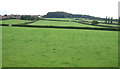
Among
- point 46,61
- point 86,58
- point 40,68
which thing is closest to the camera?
point 40,68

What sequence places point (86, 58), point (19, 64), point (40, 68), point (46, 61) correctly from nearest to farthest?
point (40, 68)
point (19, 64)
point (46, 61)
point (86, 58)

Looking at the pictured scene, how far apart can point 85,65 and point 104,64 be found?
229 centimetres

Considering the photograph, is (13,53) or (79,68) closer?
(79,68)

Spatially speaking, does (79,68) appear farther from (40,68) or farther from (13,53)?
(13,53)

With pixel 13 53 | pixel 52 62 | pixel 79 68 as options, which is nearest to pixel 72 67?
pixel 79 68

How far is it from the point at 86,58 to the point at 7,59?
955cm

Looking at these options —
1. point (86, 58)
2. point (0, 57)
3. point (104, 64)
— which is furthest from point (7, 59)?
point (104, 64)

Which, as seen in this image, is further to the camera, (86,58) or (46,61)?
(86,58)

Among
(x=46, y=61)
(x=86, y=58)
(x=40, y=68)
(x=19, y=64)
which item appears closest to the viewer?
(x=40, y=68)

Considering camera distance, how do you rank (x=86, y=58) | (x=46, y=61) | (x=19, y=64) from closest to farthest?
(x=19, y=64)
(x=46, y=61)
(x=86, y=58)

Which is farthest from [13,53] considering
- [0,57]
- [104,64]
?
[104,64]

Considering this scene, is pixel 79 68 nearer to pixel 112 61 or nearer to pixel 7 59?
pixel 112 61

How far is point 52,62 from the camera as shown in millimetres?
21156

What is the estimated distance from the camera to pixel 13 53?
82.2 feet
